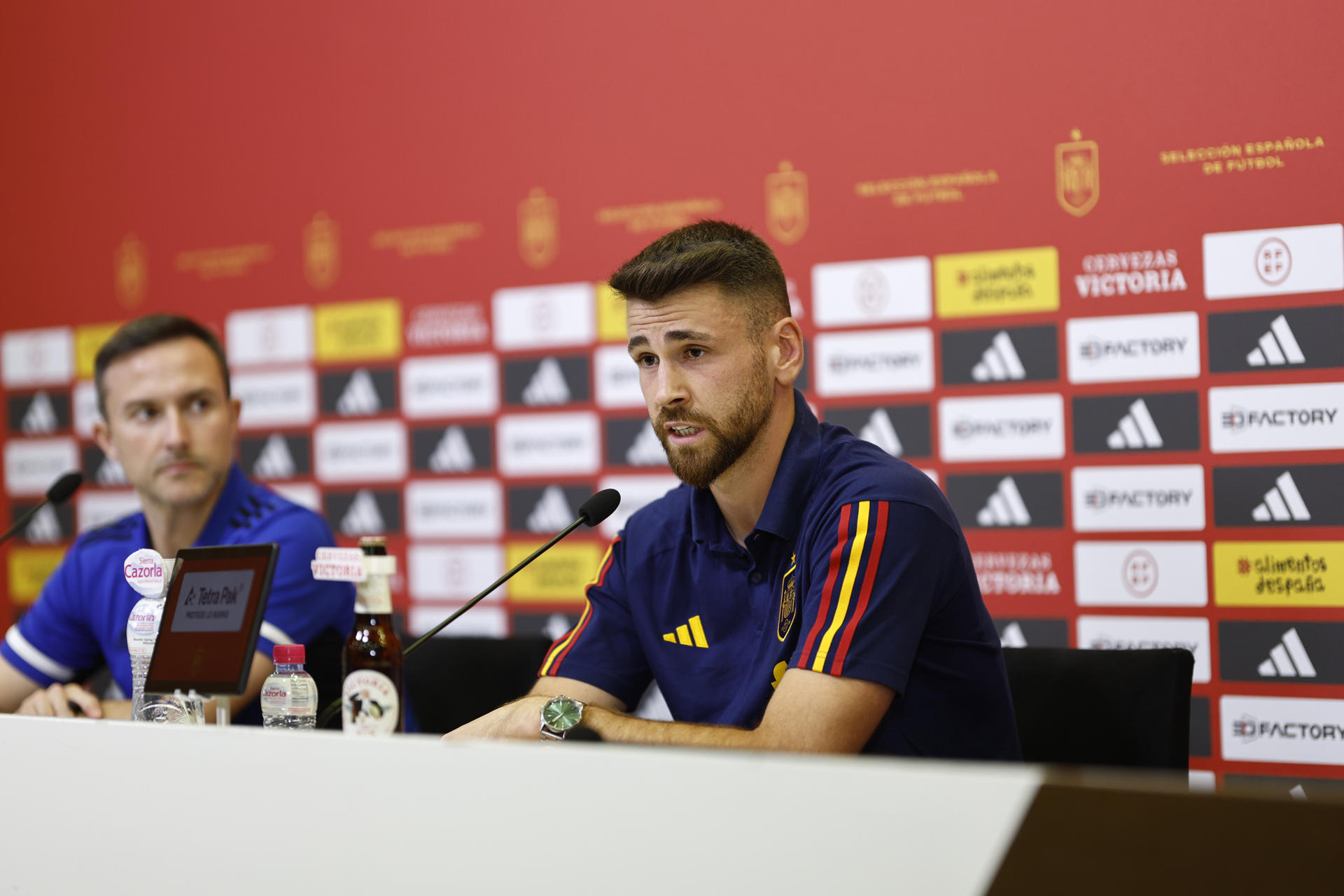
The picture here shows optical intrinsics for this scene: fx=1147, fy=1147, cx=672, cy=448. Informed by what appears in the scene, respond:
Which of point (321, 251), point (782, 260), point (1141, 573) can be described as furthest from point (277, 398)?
point (1141, 573)

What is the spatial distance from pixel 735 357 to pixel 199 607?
762 mm

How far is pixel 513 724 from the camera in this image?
137 centimetres

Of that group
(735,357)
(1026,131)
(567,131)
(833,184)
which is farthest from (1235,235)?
(567,131)

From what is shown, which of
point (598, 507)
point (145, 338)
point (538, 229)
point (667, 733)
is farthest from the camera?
point (538, 229)

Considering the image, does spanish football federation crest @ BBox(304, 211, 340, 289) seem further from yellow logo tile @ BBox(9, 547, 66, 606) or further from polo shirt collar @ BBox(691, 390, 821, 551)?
polo shirt collar @ BBox(691, 390, 821, 551)

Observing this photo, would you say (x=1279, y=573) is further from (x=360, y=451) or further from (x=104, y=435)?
(x=104, y=435)

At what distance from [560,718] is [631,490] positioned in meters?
1.30

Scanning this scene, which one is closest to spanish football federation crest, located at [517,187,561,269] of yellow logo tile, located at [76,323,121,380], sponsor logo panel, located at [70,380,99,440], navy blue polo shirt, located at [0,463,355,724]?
navy blue polo shirt, located at [0,463,355,724]

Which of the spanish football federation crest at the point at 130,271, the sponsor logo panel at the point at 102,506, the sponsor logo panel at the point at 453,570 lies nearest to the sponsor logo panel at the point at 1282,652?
the sponsor logo panel at the point at 453,570

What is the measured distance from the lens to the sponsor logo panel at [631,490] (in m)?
2.60

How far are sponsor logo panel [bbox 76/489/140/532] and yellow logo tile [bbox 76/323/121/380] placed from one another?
0.33 meters

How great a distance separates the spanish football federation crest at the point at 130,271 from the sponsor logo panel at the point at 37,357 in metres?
0.20

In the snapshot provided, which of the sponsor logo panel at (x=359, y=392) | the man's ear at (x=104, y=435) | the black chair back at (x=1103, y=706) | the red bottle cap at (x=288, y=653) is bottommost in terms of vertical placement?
the black chair back at (x=1103, y=706)

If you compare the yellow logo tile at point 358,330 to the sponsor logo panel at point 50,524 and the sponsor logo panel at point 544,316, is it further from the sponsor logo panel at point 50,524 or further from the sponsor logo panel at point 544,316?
the sponsor logo panel at point 50,524
